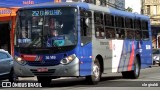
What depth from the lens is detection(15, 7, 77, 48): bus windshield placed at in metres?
15.4

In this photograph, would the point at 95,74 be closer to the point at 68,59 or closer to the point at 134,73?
the point at 68,59

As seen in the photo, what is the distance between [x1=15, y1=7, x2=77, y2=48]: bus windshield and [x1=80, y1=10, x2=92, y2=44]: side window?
0.45m

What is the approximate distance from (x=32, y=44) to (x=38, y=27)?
631 millimetres

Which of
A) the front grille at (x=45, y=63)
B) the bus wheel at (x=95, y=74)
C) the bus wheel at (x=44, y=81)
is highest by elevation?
the front grille at (x=45, y=63)

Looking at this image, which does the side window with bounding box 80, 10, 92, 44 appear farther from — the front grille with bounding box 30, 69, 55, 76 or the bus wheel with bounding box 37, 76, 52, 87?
the bus wheel with bounding box 37, 76, 52, 87

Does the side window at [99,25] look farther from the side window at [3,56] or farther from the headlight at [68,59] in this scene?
the side window at [3,56]

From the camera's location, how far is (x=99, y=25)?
56.7 feet

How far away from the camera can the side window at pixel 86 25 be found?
15797mm

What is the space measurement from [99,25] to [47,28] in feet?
8.30

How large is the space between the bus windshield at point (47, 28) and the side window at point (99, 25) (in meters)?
1.70

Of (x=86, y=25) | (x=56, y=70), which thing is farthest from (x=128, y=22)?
(x=56, y=70)

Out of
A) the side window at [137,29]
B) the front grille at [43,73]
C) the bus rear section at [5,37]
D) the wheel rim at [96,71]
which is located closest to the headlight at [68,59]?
the front grille at [43,73]

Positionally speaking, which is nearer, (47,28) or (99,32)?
(47,28)

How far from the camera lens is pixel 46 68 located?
50.5 ft
